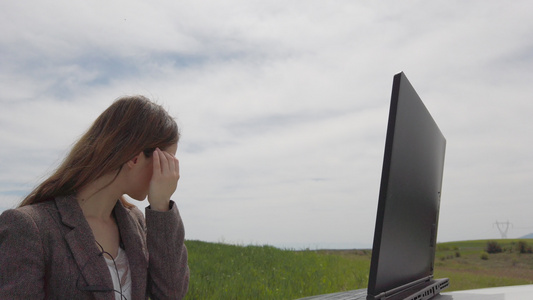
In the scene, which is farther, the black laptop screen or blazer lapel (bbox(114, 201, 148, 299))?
blazer lapel (bbox(114, 201, 148, 299))

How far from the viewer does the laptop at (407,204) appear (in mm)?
1395

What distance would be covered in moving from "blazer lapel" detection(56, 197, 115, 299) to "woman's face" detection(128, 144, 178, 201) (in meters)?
0.24

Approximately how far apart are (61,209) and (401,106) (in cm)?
135

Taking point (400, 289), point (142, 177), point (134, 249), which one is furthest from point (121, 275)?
point (400, 289)

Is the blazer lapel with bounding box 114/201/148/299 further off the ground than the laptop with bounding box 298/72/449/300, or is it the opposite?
the laptop with bounding box 298/72/449/300

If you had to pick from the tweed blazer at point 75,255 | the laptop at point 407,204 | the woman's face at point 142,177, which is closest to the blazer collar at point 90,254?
the tweed blazer at point 75,255

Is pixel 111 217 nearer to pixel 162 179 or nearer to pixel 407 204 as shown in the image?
pixel 162 179

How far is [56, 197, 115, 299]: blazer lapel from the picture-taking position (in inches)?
69.7

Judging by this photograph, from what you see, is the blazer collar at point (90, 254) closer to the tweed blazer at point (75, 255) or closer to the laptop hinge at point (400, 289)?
the tweed blazer at point (75, 255)

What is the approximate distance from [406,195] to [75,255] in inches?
49.0

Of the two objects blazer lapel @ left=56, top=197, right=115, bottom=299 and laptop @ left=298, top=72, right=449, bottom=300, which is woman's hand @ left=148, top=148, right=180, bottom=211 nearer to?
blazer lapel @ left=56, top=197, right=115, bottom=299

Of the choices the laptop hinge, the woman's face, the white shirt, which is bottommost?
the white shirt

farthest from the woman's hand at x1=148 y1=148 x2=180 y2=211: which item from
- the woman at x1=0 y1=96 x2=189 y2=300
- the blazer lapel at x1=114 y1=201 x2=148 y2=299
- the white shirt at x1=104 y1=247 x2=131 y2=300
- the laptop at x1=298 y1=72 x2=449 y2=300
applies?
the laptop at x1=298 y1=72 x2=449 y2=300

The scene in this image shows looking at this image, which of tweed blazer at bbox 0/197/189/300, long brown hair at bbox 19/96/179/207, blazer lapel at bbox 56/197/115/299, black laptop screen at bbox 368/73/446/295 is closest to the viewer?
black laptop screen at bbox 368/73/446/295
